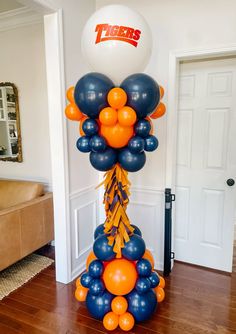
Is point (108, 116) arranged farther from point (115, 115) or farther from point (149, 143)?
point (149, 143)

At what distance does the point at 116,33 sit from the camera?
137cm

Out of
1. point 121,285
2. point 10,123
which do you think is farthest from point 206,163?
point 10,123

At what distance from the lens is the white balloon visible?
1.38 meters

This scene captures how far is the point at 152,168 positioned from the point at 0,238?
5.04ft

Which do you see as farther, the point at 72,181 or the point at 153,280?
the point at 72,181

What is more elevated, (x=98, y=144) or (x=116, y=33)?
(x=116, y=33)

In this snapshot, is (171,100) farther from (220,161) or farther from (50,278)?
(50,278)

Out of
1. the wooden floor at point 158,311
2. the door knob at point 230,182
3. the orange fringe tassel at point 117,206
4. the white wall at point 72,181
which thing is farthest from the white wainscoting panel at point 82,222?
the door knob at point 230,182

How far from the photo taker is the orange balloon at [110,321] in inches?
65.9

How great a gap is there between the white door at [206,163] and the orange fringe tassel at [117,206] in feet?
3.34

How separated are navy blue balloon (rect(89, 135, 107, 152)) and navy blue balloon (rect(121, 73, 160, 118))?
27cm

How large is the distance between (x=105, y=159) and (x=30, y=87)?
187cm

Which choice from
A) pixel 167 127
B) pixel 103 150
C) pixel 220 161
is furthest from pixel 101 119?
pixel 220 161

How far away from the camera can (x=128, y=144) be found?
1515mm
